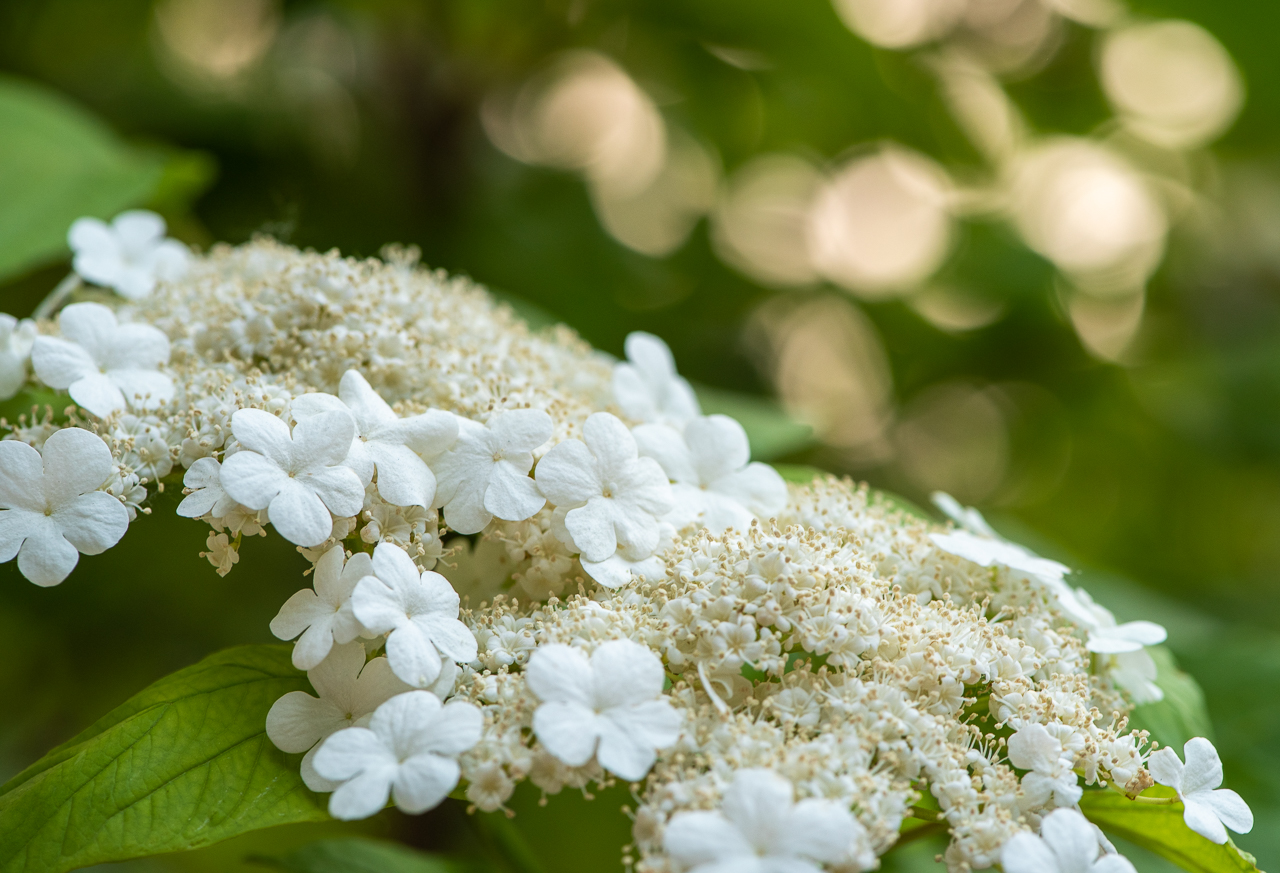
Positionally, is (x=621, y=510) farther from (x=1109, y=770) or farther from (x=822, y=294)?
(x=822, y=294)

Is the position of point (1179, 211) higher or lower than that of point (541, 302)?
higher

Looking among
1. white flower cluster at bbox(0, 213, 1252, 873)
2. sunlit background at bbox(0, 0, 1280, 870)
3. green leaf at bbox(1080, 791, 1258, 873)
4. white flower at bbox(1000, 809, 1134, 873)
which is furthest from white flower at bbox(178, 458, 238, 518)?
sunlit background at bbox(0, 0, 1280, 870)

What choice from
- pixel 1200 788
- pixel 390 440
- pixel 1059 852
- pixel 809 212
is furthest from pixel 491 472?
A: pixel 809 212

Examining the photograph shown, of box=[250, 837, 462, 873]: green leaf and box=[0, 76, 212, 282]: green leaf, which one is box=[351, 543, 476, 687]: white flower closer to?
box=[250, 837, 462, 873]: green leaf

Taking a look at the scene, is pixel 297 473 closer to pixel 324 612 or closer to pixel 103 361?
pixel 324 612

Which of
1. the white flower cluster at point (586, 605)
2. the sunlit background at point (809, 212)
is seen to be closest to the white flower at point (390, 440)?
the white flower cluster at point (586, 605)

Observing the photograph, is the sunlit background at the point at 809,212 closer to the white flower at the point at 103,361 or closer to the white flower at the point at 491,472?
the white flower at the point at 103,361

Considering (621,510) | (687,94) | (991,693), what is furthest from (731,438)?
(687,94)
